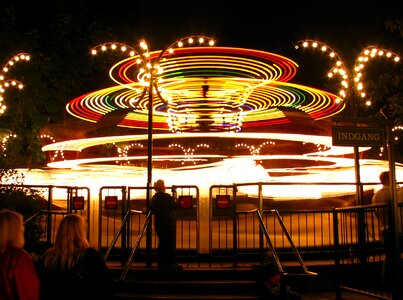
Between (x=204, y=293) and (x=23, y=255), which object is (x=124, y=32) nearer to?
(x=204, y=293)

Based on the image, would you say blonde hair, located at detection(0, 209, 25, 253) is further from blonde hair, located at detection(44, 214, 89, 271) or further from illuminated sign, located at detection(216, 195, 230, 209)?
illuminated sign, located at detection(216, 195, 230, 209)

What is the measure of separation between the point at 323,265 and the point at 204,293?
275cm

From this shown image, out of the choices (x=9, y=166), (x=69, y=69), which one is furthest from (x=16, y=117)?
(x=9, y=166)

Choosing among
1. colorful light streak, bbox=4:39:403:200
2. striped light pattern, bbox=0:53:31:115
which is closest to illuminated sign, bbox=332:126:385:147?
colorful light streak, bbox=4:39:403:200

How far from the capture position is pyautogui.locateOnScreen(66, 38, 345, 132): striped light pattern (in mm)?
13781

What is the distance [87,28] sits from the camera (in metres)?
26.1

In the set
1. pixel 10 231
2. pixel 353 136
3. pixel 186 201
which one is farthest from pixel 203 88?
pixel 10 231

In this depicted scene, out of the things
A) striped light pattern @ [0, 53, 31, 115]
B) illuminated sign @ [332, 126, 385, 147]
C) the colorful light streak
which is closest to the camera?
illuminated sign @ [332, 126, 385, 147]

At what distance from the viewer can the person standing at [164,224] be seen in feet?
34.9

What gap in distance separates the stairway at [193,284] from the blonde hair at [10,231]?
492 centimetres

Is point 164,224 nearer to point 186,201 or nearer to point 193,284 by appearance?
point 186,201

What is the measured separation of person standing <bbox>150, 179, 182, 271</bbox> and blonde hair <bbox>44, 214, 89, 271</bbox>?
547cm

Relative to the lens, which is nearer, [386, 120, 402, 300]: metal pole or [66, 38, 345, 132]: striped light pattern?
[386, 120, 402, 300]: metal pole

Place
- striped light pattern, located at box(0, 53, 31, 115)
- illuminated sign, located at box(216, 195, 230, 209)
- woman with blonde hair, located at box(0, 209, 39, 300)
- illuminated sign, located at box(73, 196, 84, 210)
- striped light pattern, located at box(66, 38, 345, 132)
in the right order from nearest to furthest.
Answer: woman with blonde hair, located at box(0, 209, 39, 300)
illuminated sign, located at box(216, 195, 230, 209)
illuminated sign, located at box(73, 196, 84, 210)
striped light pattern, located at box(66, 38, 345, 132)
striped light pattern, located at box(0, 53, 31, 115)
